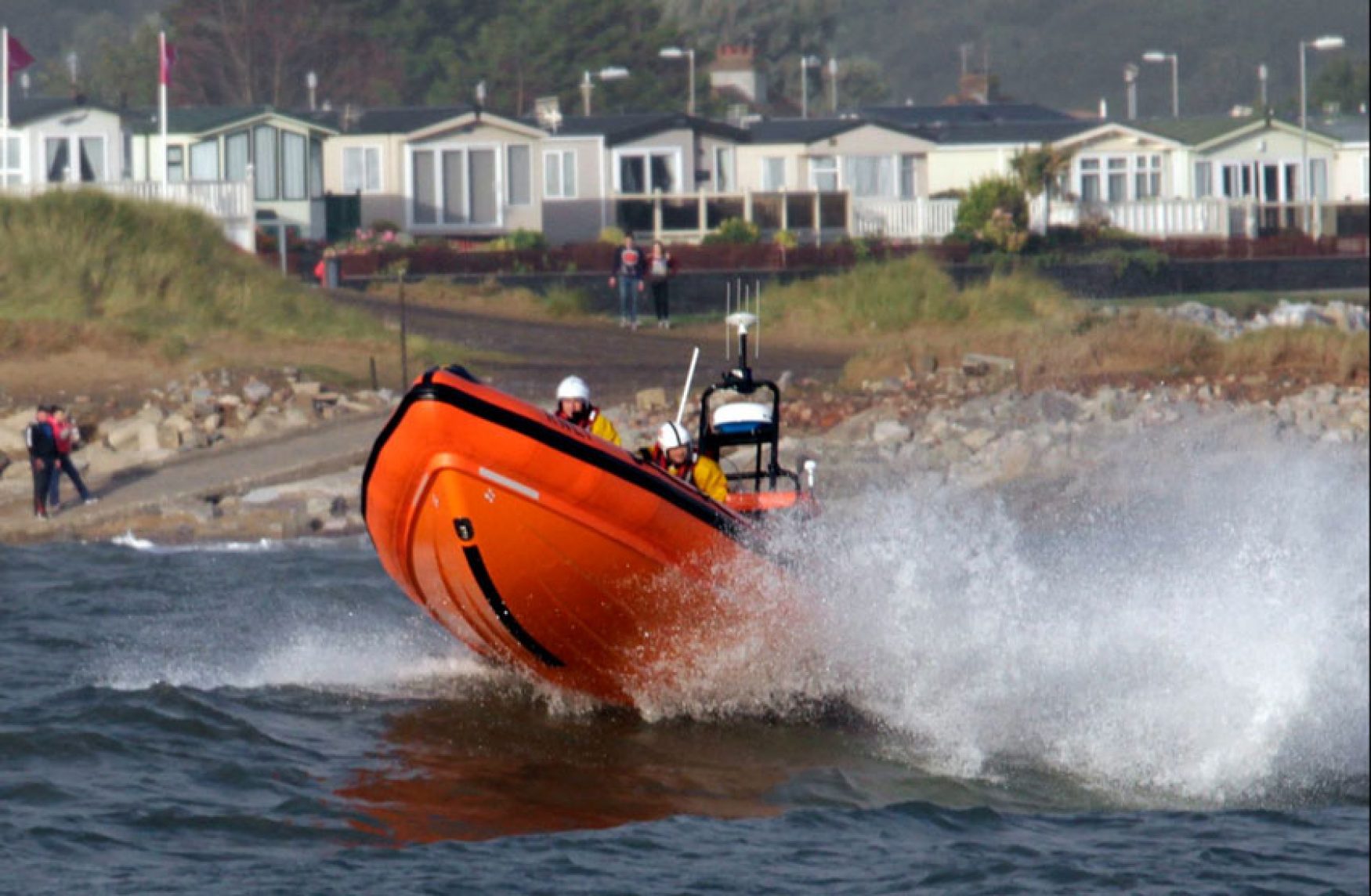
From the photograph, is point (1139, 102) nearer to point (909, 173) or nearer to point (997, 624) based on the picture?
point (909, 173)

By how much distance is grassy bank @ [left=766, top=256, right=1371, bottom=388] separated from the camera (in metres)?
23.6

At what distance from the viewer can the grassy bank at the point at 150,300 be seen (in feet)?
75.1

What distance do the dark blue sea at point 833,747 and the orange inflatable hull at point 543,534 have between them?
1.67 ft

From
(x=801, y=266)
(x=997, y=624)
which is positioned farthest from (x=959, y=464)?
(x=801, y=266)

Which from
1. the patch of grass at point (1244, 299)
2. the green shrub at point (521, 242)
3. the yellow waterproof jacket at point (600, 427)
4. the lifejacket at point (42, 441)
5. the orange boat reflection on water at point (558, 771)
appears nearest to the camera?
the orange boat reflection on water at point (558, 771)

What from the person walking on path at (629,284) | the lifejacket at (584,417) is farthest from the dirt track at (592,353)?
the lifejacket at (584,417)

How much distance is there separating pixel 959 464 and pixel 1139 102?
8749cm

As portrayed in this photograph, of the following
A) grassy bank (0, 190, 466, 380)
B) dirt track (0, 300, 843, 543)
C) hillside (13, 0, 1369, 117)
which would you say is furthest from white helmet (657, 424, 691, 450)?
hillside (13, 0, 1369, 117)

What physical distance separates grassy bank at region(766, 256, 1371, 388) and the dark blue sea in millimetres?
9853

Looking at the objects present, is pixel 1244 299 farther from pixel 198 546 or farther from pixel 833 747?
pixel 833 747

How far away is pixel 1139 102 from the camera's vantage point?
342 ft

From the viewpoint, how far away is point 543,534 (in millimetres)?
10594

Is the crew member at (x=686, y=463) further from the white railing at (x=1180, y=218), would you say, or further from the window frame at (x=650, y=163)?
the window frame at (x=650, y=163)

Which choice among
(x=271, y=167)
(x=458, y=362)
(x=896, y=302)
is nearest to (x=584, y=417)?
(x=458, y=362)
